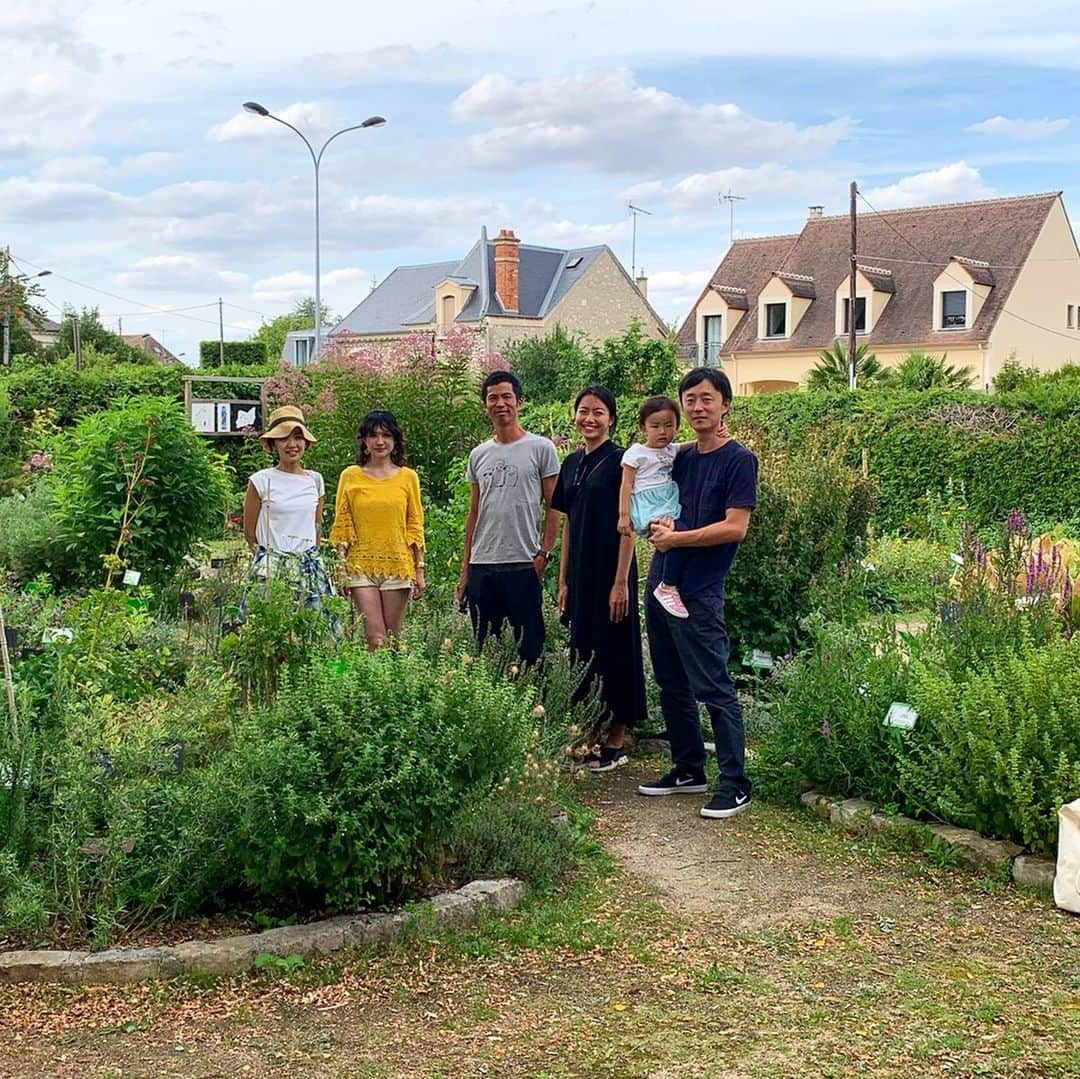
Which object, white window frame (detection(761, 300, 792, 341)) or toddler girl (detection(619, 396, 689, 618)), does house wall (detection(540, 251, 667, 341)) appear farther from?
toddler girl (detection(619, 396, 689, 618))

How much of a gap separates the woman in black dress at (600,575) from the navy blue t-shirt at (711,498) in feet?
1.46

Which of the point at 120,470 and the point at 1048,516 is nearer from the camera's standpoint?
the point at 120,470

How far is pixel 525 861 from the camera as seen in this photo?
4652 mm

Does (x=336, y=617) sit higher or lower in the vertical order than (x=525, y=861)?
higher

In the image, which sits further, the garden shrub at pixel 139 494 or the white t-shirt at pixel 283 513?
the garden shrub at pixel 139 494

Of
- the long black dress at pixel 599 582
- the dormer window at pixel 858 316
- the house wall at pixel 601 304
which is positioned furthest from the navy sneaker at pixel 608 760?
the house wall at pixel 601 304

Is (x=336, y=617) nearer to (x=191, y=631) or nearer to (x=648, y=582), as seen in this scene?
(x=648, y=582)

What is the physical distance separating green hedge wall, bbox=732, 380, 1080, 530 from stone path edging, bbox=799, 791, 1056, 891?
10.6 metres

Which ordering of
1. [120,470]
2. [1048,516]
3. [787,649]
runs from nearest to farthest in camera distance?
[787,649]
[120,470]
[1048,516]

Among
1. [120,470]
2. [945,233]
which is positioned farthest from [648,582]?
[945,233]

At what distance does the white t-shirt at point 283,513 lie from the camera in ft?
22.7

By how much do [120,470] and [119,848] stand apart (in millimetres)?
6309

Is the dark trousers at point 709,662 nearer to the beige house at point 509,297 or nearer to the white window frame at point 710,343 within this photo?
the beige house at point 509,297

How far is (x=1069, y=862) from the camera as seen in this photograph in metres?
4.48
